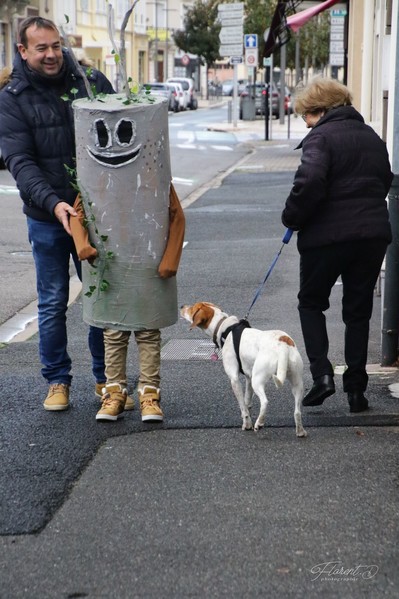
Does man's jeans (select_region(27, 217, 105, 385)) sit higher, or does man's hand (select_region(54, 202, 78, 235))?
man's hand (select_region(54, 202, 78, 235))

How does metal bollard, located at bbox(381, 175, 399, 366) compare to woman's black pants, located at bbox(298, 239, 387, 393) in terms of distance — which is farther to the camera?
metal bollard, located at bbox(381, 175, 399, 366)

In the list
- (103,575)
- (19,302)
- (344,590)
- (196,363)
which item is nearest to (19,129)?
(196,363)

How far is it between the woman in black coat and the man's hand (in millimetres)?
1089

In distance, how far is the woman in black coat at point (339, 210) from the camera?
5.67 m

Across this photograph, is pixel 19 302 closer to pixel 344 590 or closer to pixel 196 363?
pixel 196 363

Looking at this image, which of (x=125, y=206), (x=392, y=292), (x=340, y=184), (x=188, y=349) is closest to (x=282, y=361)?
(x=340, y=184)

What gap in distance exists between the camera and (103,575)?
3795mm

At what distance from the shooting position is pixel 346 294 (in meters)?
6.03

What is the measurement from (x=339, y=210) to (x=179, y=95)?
196ft

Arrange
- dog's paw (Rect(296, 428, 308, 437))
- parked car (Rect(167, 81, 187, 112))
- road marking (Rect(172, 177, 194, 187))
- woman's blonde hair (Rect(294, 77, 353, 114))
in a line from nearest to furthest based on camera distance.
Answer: dog's paw (Rect(296, 428, 308, 437))
woman's blonde hair (Rect(294, 77, 353, 114))
road marking (Rect(172, 177, 194, 187))
parked car (Rect(167, 81, 187, 112))

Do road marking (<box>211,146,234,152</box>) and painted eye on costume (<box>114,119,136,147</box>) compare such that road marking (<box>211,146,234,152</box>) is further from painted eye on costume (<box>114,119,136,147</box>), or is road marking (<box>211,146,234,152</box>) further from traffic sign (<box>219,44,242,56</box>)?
painted eye on costume (<box>114,119,136,147</box>)

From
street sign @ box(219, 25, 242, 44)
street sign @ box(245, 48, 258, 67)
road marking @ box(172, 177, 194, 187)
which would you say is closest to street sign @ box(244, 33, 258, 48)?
street sign @ box(245, 48, 258, 67)

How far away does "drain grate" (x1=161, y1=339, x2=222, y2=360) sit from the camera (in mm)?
7723

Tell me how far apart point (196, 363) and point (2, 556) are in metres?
3.55
